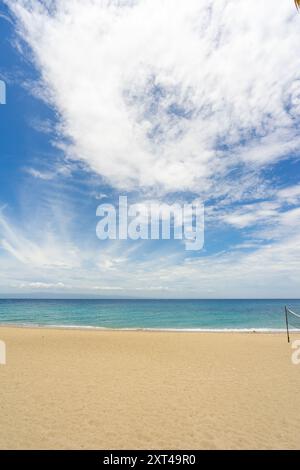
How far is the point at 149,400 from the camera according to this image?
8102 mm

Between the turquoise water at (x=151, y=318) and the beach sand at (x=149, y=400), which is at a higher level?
the beach sand at (x=149, y=400)

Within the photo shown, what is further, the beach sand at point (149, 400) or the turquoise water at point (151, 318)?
the turquoise water at point (151, 318)

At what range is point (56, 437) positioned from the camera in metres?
6.00

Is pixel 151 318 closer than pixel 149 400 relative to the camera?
No

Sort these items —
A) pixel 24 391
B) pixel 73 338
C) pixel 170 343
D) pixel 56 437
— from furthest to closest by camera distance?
pixel 73 338 < pixel 170 343 < pixel 24 391 < pixel 56 437

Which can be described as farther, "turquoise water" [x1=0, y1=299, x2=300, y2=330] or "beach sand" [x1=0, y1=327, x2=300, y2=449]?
"turquoise water" [x1=0, y1=299, x2=300, y2=330]

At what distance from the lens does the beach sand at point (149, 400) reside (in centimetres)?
600

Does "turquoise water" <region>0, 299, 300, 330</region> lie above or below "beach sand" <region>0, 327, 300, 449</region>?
below

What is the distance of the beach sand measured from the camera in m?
6.00

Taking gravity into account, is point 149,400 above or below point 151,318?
above
